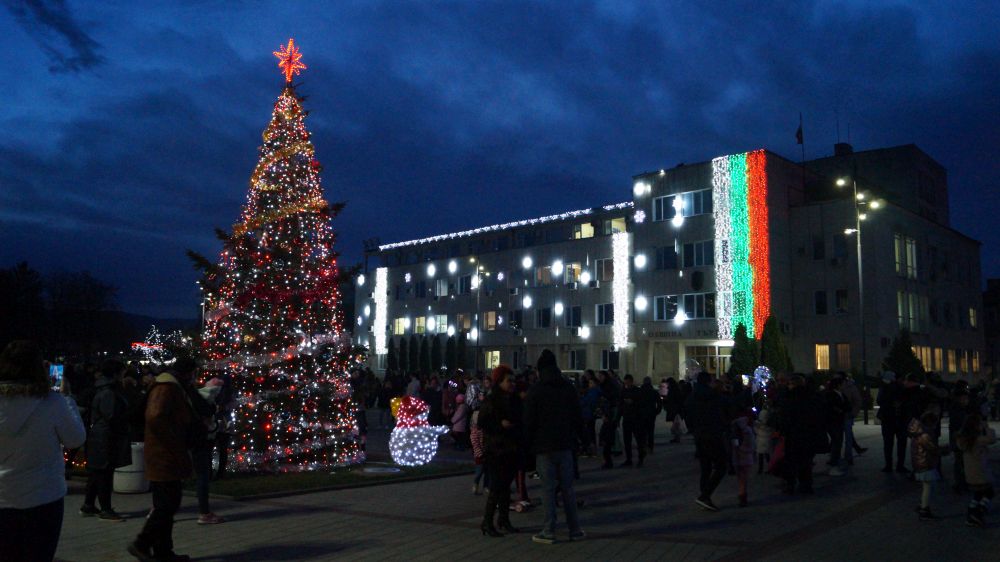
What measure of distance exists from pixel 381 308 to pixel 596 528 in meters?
63.6

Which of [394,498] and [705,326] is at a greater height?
[705,326]

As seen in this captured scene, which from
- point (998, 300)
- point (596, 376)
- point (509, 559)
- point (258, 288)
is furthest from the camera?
point (998, 300)

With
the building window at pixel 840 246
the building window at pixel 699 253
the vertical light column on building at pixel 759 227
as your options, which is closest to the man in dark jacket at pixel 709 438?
the vertical light column on building at pixel 759 227

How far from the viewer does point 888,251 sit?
46094mm

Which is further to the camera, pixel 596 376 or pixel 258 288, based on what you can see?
pixel 596 376

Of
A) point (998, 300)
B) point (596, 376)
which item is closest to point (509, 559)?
point (596, 376)

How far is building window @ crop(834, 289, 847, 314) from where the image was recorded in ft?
150

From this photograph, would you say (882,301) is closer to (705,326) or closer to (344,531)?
(705,326)

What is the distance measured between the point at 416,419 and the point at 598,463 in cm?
394

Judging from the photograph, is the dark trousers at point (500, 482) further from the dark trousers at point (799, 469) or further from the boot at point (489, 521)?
the dark trousers at point (799, 469)

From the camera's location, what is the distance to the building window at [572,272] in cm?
5594

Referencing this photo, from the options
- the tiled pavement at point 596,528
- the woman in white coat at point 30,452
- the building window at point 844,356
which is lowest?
the tiled pavement at point 596,528

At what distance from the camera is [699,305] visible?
154 ft

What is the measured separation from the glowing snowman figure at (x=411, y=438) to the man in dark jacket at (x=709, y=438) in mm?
6176
